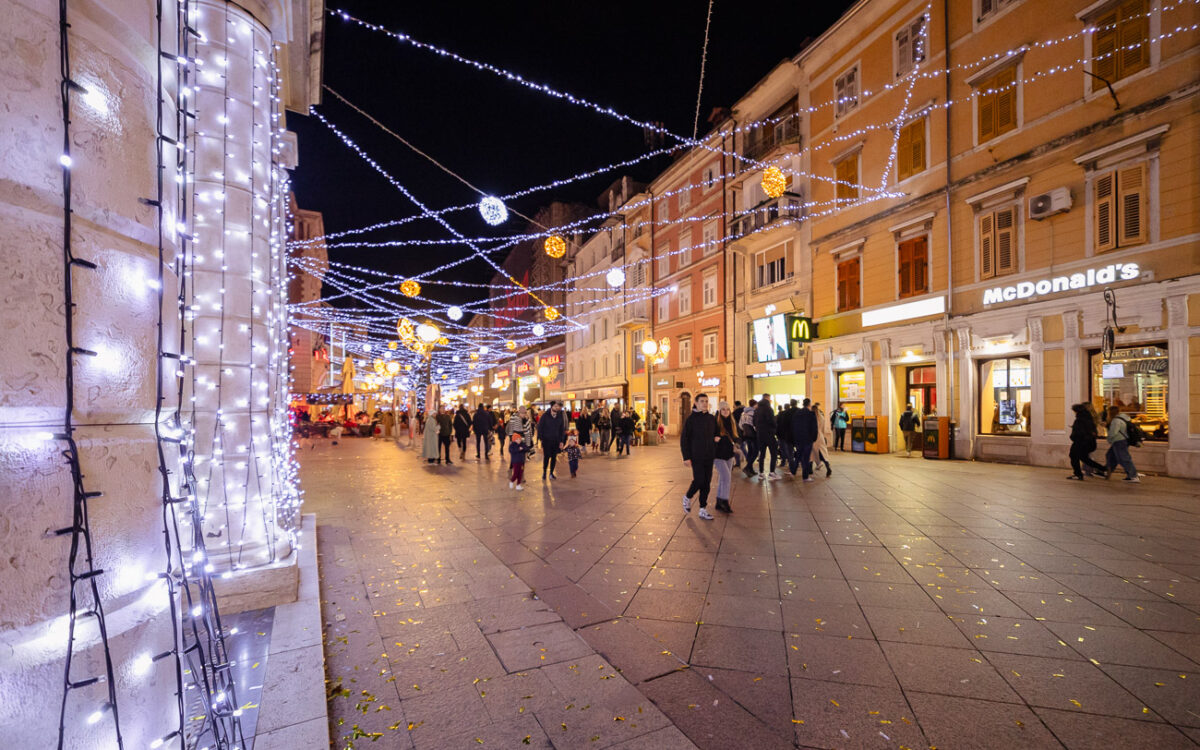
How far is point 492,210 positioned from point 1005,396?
14253 millimetres

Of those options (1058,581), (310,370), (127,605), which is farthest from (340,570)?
(310,370)

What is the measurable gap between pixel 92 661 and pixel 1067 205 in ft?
57.8

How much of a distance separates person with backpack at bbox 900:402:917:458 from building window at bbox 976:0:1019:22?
35.2 ft

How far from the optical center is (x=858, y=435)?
60.7 feet

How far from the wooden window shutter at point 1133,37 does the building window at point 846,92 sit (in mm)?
7813

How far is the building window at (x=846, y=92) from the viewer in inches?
775

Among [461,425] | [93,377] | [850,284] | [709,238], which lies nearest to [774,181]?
[850,284]

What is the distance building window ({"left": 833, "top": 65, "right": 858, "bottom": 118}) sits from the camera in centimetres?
1969

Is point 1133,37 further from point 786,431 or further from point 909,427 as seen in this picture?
point 786,431

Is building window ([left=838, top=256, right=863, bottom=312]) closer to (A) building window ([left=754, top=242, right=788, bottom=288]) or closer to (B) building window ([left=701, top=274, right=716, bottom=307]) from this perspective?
(A) building window ([left=754, top=242, right=788, bottom=288])

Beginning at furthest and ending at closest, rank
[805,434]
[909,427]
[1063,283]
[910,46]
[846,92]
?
[846,92] < [910,46] < [909,427] < [1063,283] < [805,434]

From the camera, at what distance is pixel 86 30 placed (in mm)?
1268

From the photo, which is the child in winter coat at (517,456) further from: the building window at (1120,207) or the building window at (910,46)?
the building window at (910,46)

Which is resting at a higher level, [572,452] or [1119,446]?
[1119,446]
